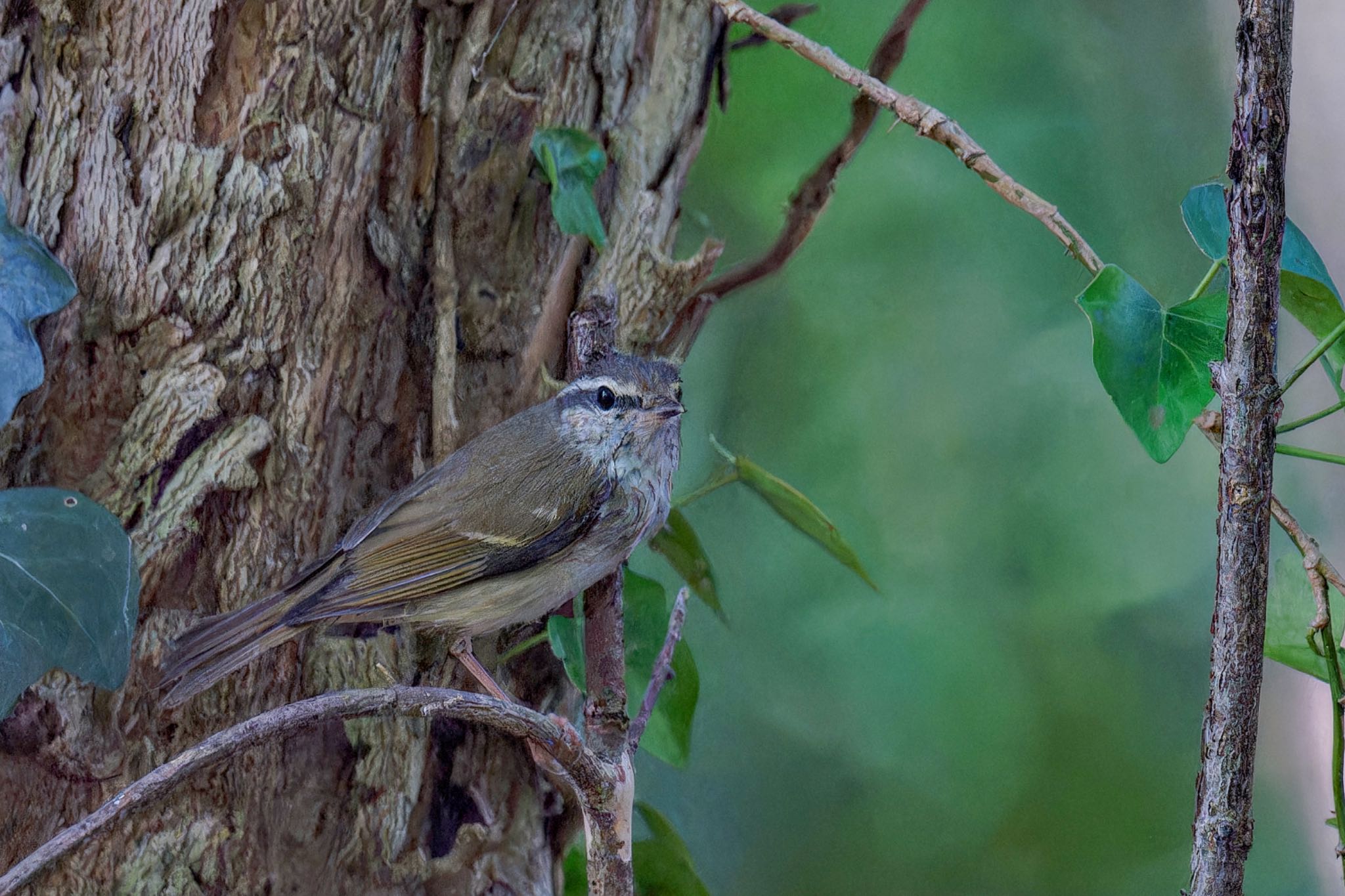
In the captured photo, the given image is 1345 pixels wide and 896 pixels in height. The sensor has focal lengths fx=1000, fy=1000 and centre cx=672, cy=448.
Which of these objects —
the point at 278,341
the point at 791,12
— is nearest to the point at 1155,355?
the point at 791,12

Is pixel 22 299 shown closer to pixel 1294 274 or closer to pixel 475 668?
pixel 475 668

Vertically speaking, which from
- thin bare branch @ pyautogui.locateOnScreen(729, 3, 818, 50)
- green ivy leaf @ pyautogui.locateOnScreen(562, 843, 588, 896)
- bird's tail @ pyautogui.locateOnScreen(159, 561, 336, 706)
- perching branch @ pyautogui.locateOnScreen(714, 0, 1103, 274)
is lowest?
green ivy leaf @ pyautogui.locateOnScreen(562, 843, 588, 896)

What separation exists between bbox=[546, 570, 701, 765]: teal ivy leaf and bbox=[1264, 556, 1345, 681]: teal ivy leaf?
54cm

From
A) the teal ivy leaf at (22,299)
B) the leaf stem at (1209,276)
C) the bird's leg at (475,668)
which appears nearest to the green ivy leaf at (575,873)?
the bird's leg at (475,668)

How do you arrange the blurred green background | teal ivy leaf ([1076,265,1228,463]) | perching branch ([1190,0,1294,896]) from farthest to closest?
the blurred green background, teal ivy leaf ([1076,265,1228,463]), perching branch ([1190,0,1294,896])

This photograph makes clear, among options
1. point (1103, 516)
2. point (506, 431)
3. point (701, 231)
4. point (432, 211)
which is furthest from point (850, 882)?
point (432, 211)

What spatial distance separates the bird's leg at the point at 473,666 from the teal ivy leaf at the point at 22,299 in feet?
1.42

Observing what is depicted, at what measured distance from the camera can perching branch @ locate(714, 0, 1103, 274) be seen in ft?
2.84

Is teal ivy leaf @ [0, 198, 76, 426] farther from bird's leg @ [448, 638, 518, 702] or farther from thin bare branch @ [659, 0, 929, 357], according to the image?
thin bare branch @ [659, 0, 929, 357]

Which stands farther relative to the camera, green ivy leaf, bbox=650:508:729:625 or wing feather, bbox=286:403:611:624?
green ivy leaf, bbox=650:508:729:625

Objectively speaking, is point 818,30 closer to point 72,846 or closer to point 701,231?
point 701,231

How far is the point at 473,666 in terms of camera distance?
0.99 m

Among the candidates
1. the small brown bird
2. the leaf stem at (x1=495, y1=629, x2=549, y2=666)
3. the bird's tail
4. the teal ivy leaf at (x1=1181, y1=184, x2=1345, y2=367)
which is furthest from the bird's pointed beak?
the teal ivy leaf at (x1=1181, y1=184, x2=1345, y2=367)

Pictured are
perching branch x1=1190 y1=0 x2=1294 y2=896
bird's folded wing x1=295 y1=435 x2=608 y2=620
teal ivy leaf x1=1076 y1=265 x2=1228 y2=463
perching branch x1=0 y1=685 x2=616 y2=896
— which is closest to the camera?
perching branch x1=1190 y1=0 x2=1294 y2=896
